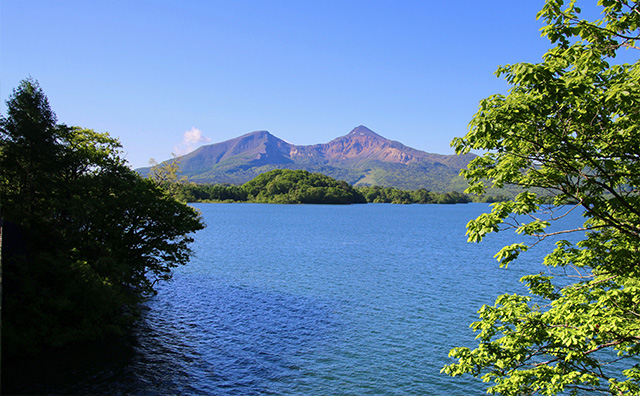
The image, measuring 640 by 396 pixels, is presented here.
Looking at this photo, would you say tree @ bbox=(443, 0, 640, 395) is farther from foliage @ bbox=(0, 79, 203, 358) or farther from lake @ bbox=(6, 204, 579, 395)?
foliage @ bbox=(0, 79, 203, 358)

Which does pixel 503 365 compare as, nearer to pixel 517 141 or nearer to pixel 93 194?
pixel 517 141

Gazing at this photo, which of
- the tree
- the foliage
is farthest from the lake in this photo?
the tree

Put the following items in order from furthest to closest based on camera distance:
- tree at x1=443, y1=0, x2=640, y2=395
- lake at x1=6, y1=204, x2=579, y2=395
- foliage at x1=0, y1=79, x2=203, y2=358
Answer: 1. foliage at x1=0, y1=79, x2=203, y2=358
2. lake at x1=6, y1=204, x2=579, y2=395
3. tree at x1=443, y1=0, x2=640, y2=395

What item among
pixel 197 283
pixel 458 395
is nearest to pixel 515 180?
pixel 458 395

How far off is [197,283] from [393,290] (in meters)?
20.7

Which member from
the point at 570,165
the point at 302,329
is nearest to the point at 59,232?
the point at 302,329

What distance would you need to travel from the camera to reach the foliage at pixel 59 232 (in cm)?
2089

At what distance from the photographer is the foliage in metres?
20.9

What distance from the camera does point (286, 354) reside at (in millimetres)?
23484

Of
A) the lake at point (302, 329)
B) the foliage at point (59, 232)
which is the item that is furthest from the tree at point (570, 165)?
the foliage at point (59, 232)

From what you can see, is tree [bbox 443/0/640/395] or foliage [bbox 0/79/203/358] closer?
tree [bbox 443/0/640/395]

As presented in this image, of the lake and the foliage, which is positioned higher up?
the foliage

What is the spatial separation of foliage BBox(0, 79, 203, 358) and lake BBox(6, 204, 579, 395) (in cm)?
294

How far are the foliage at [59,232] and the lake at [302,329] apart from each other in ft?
9.66
